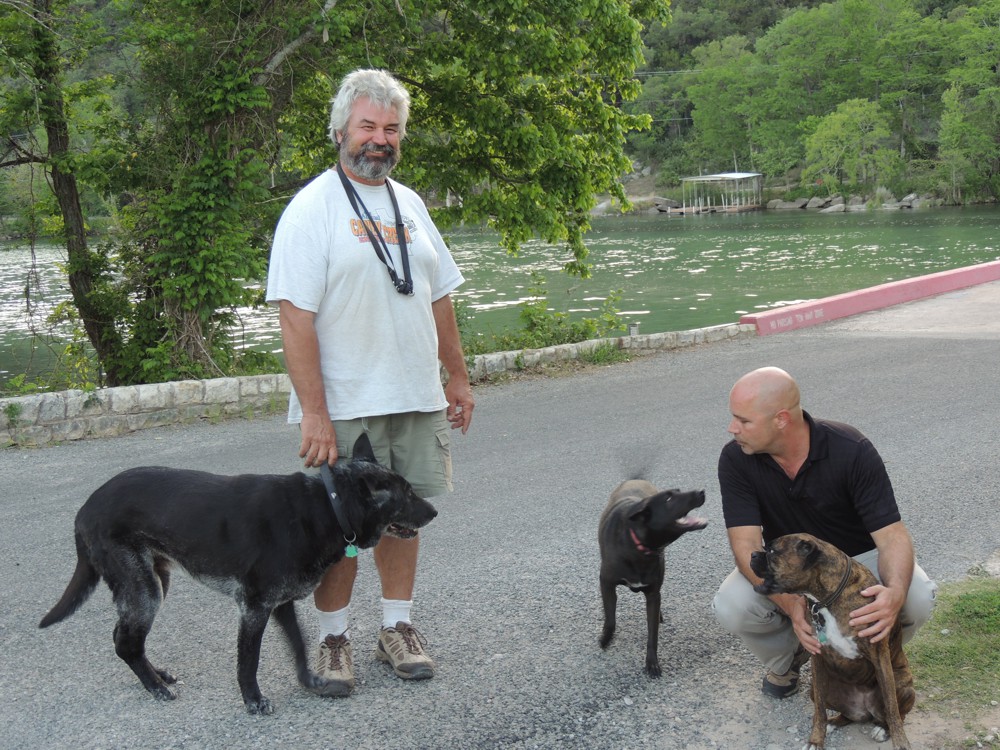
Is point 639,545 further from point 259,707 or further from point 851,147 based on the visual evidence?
point 851,147

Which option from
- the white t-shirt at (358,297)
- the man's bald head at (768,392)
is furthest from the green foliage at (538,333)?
the man's bald head at (768,392)

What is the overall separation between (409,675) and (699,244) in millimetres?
47750

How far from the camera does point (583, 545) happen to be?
5469 millimetres

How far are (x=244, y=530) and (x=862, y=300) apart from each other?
13.4 meters

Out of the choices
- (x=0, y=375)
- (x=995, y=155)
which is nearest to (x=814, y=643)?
(x=0, y=375)

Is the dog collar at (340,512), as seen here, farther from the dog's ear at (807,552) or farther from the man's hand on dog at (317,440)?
the dog's ear at (807,552)

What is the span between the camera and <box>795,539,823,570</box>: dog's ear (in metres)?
3.13

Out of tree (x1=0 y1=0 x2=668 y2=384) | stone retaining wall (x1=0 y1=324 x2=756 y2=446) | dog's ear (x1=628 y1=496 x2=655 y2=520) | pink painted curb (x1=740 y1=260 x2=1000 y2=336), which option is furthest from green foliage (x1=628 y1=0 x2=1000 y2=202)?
dog's ear (x1=628 y1=496 x2=655 y2=520)

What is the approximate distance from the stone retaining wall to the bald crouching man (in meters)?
6.50

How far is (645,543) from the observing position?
12.7 ft

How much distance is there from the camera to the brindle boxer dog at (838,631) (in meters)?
3.16

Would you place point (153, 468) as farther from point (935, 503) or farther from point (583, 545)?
point (935, 503)

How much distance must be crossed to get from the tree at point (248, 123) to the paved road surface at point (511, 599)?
273 centimetres

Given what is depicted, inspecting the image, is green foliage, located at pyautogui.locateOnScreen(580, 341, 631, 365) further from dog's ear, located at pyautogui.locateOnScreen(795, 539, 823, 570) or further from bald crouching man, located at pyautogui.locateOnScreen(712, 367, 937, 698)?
dog's ear, located at pyautogui.locateOnScreen(795, 539, 823, 570)
